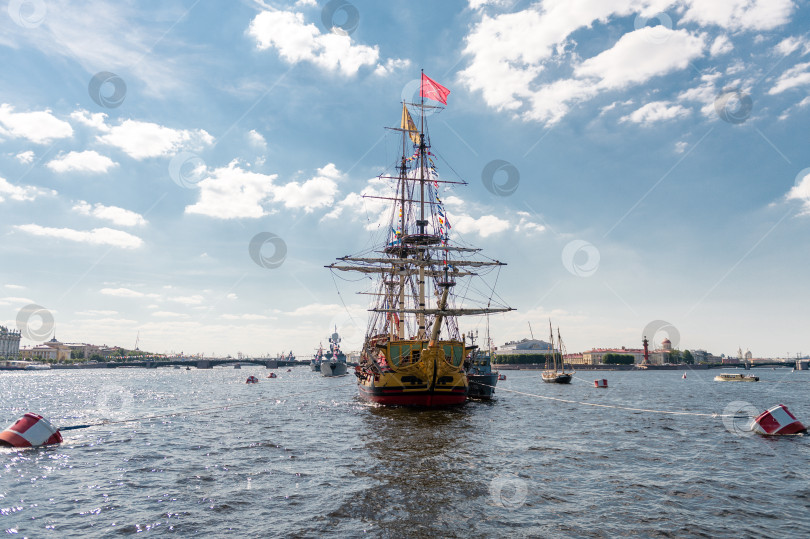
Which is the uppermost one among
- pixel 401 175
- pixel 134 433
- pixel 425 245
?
pixel 401 175

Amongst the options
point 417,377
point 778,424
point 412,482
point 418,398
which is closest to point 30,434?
point 412,482

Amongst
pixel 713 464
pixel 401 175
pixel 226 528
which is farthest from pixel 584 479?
pixel 401 175

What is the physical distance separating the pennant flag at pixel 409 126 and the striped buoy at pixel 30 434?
145 feet

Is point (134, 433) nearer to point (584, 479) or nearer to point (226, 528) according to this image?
point (226, 528)

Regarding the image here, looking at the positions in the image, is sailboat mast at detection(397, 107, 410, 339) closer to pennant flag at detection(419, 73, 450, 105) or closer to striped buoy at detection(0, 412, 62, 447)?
pennant flag at detection(419, 73, 450, 105)

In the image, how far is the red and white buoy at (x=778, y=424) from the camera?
81.2ft

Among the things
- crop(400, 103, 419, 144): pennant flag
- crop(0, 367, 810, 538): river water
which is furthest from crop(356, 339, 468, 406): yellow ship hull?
crop(400, 103, 419, 144): pennant flag

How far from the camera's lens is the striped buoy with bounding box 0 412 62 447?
856 inches

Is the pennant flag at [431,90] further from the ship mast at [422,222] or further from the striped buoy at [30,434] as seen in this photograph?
the striped buoy at [30,434]

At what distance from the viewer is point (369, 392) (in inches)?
1645

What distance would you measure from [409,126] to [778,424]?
45760 mm

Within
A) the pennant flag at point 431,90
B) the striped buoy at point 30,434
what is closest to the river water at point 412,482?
the striped buoy at point 30,434

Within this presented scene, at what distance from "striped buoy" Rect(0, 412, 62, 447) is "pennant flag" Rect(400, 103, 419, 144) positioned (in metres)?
44.2

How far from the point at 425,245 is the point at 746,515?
140 ft
